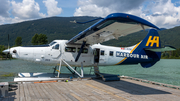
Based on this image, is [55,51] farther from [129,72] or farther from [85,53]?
[129,72]

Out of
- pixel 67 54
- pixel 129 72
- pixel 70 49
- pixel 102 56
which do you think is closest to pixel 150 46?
pixel 102 56

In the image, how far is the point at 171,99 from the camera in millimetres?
4934

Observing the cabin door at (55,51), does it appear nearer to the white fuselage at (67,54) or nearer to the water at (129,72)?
the white fuselage at (67,54)

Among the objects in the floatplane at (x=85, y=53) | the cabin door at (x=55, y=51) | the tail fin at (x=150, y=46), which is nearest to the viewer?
the floatplane at (x=85, y=53)

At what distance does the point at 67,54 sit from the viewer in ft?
28.8

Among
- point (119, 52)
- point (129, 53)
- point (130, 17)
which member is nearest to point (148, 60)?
point (129, 53)

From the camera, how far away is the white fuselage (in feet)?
27.1

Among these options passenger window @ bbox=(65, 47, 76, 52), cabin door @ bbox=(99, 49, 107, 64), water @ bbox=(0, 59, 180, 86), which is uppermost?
passenger window @ bbox=(65, 47, 76, 52)

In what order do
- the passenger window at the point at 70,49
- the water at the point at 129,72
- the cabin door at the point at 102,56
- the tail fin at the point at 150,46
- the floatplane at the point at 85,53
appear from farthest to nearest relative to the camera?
the water at the point at 129,72 < the tail fin at the point at 150,46 < the cabin door at the point at 102,56 < the passenger window at the point at 70,49 < the floatplane at the point at 85,53

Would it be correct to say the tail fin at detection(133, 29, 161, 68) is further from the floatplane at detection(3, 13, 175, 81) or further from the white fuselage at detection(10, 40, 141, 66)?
the white fuselage at detection(10, 40, 141, 66)

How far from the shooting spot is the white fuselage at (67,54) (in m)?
8.26

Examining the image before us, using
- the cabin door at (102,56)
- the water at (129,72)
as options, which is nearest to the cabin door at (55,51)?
the cabin door at (102,56)

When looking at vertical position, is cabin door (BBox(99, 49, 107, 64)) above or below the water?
above

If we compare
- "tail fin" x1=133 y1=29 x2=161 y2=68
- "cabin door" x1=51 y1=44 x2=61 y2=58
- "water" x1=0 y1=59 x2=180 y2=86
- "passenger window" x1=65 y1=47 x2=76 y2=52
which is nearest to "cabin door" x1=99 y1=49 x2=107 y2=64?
"passenger window" x1=65 y1=47 x2=76 y2=52
